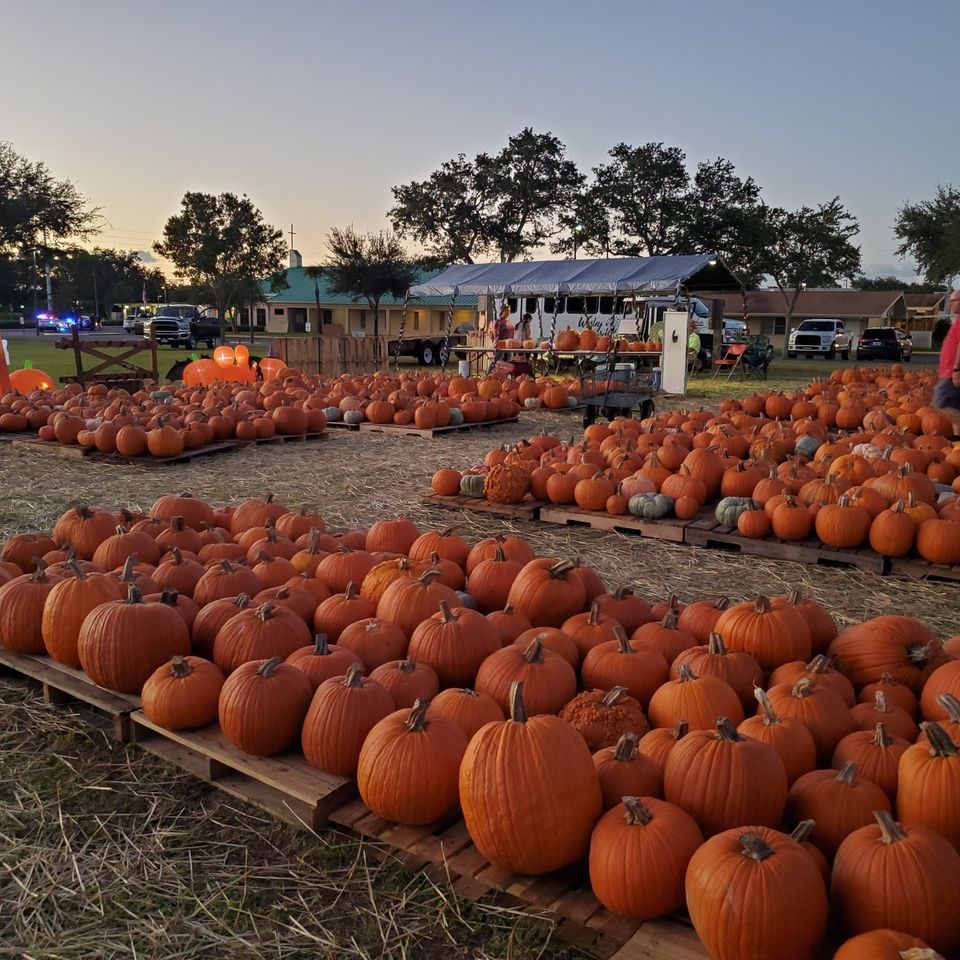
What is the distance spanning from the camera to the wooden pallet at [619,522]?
6207mm

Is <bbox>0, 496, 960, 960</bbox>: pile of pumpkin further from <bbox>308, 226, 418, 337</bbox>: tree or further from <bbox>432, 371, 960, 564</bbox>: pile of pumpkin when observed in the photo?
<bbox>308, 226, 418, 337</bbox>: tree

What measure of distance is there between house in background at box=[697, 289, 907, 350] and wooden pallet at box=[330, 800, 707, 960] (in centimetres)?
6241

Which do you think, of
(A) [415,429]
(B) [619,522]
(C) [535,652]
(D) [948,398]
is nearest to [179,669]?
(C) [535,652]

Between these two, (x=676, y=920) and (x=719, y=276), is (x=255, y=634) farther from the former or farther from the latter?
(x=719, y=276)

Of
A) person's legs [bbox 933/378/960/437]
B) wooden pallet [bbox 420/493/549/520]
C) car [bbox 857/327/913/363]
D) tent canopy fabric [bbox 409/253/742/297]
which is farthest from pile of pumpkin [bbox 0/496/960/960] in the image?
car [bbox 857/327/913/363]

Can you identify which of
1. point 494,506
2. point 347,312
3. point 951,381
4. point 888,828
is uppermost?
point 347,312

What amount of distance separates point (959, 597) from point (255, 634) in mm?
4159

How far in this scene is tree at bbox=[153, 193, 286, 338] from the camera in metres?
54.6

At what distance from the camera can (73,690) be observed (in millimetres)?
3250

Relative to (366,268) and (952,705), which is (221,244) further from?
(952,705)

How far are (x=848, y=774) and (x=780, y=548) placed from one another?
376 centimetres

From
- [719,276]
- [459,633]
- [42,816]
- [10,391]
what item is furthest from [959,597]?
[719,276]

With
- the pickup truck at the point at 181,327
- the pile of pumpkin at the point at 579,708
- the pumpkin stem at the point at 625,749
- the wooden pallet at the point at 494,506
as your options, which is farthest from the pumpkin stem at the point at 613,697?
the pickup truck at the point at 181,327

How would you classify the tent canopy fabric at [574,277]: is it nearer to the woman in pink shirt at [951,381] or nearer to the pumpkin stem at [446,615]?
the woman in pink shirt at [951,381]
